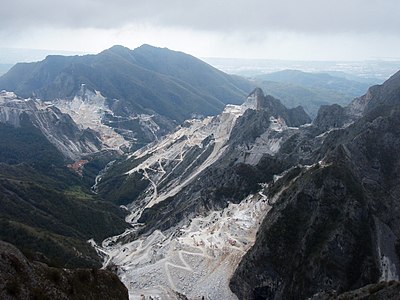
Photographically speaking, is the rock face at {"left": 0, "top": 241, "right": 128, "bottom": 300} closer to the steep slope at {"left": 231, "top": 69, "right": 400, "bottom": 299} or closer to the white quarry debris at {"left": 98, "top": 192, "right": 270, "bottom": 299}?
the white quarry debris at {"left": 98, "top": 192, "right": 270, "bottom": 299}

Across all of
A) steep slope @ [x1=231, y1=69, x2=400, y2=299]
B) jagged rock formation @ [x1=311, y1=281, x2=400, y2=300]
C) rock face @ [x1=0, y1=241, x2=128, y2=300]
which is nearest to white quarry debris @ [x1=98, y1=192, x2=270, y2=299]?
steep slope @ [x1=231, y1=69, x2=400, y2=299]

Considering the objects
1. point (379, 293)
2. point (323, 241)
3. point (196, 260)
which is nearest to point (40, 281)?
point (379, 293)

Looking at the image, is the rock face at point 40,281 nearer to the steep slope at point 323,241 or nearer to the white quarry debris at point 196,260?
the white quarry debris at point 196,260

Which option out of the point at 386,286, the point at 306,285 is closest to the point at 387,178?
the point at 306,285

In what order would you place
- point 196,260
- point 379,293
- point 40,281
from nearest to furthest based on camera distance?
point 40,281 < point 379,293 < point 196,260

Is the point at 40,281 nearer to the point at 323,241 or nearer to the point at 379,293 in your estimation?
the point at 379,293

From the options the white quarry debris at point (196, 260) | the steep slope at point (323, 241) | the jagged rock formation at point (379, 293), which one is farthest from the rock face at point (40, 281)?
the steep slope at point (323, 241)
